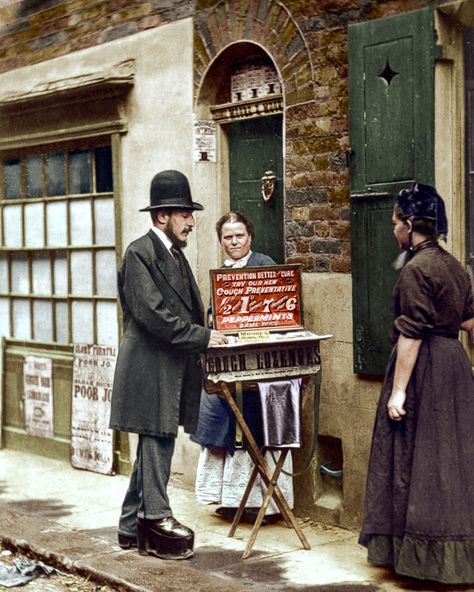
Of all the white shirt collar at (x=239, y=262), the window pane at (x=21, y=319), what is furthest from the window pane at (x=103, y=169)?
the white shirt collar at (x=239, y=262)

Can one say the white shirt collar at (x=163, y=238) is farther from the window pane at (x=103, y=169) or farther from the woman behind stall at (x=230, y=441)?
the window pane at (x=103, y=169)

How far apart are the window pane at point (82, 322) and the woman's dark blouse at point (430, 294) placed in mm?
4273

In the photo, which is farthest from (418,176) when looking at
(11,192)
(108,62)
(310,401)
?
(11,192)

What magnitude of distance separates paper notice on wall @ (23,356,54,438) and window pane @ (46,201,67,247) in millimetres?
1031

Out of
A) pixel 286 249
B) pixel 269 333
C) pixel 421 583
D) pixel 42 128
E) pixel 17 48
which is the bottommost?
pixel 421 583

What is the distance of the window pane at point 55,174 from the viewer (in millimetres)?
9766

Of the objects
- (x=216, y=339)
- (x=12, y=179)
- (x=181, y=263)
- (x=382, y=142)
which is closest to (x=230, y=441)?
(x=216, y=339)

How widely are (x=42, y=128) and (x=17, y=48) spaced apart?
34.1 inches

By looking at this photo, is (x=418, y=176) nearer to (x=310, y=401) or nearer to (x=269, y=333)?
(x=269, y=333)

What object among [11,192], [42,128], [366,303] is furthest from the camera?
[11,192]

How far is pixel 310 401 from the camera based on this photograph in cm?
727

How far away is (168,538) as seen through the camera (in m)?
6.38

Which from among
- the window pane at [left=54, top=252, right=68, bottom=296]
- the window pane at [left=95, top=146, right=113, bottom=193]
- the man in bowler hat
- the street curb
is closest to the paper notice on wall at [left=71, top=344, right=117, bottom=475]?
the window pane at [left=54, top=252, right=68, bottom=296]

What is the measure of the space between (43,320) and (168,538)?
4.11 m
